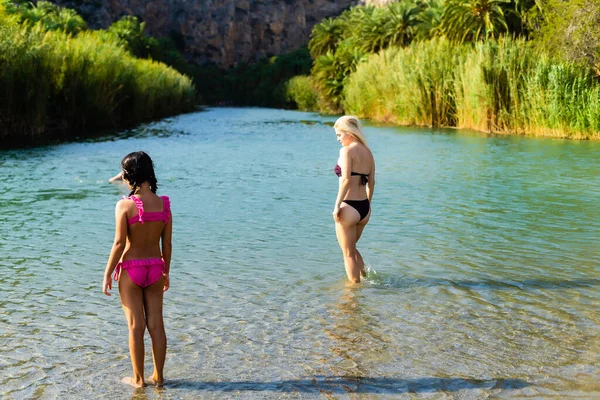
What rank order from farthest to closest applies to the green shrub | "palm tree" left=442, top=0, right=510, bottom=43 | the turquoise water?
1. the green shrub
2. "palm tree" left=442, top=0, right=510, bottom=43
3. the turquoise water

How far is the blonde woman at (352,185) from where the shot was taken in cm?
712

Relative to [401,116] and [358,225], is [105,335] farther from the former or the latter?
[401,116]

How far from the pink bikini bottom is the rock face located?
144m

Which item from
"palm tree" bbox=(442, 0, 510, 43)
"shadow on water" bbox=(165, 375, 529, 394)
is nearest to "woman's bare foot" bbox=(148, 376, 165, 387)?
"shadow on water" bbox=(165, 375, 529, 394)

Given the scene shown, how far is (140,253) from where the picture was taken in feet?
15.3

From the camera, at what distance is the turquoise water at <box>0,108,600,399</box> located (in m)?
5.00

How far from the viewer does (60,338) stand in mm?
5770

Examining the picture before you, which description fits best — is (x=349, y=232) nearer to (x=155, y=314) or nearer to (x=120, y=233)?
(x=155, y=314)

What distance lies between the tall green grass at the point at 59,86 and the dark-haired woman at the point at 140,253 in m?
20.7

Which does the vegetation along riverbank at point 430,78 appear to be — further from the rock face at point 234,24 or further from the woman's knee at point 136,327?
the rock face at point 234,24

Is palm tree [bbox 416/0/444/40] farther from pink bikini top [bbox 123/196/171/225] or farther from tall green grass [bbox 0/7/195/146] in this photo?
pink bikini top [bbox 123/196/171/225]

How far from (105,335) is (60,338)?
1.02 feet

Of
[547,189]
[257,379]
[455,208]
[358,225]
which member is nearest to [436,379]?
[257,379]

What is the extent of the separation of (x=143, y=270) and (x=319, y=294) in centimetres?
270
